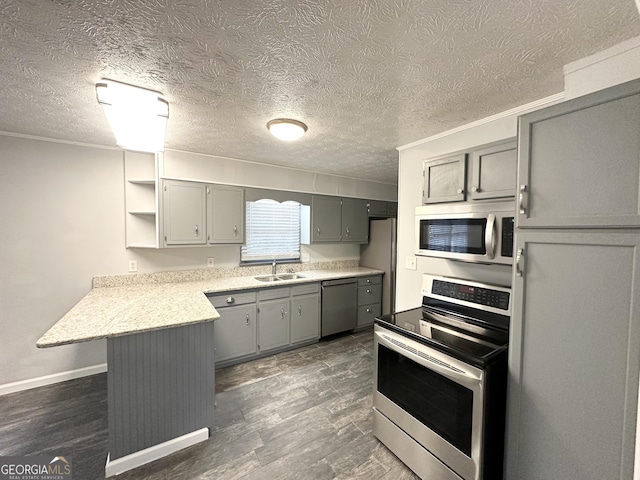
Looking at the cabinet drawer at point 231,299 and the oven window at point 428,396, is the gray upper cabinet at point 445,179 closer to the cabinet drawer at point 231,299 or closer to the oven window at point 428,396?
the oven window at point 428,396

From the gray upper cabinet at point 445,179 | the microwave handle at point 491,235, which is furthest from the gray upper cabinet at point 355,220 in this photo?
the microwave handle at point 491,235

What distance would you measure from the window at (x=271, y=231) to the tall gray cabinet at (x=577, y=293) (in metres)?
2.99

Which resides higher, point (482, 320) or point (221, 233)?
point (221, 233)

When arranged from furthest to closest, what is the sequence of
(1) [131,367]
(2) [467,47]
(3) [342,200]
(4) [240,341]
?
1. (3) [342,200]
2. (4) [240,341]
3. (1) [131,367]
4. (2) [467,47]

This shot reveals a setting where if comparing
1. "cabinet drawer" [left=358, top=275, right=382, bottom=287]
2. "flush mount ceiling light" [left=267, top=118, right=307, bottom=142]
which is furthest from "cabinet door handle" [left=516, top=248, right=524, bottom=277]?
"cabinet drawer" [left=358, top=275, right=382, bottom=287]

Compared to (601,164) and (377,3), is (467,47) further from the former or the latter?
(601,164)

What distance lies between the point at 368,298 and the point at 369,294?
6 centimetres

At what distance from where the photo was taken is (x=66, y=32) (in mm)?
1111

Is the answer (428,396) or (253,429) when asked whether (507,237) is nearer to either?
(428,396)

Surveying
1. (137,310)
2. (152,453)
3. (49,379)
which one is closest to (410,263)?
(137,310)

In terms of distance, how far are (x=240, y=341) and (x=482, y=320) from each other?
2.43 m

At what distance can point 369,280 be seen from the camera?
3.96 meters

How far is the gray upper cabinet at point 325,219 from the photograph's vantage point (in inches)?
150

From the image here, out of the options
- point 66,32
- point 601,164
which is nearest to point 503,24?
point 601,164
